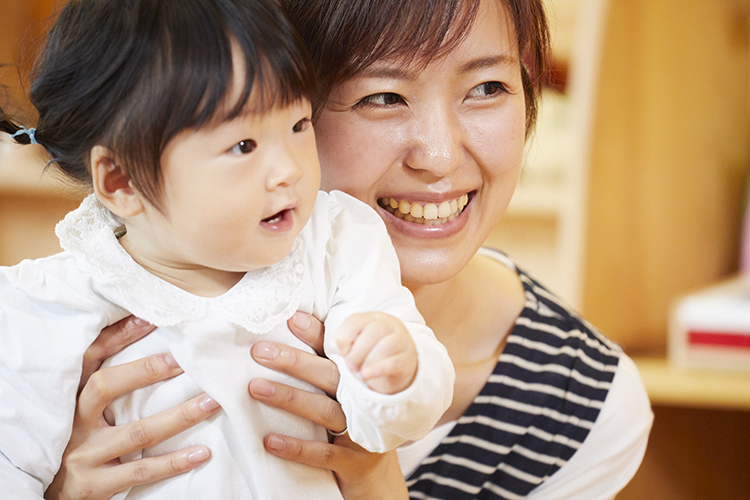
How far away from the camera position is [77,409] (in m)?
0.80

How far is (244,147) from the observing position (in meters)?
0.68

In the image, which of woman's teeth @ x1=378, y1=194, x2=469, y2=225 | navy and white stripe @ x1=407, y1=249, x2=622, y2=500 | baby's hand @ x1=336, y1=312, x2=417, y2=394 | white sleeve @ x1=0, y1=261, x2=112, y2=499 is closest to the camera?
baby's hand @ x1=336, y1=312, x2=417, y2=394

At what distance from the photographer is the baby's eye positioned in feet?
2.22

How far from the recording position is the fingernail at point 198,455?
766mm

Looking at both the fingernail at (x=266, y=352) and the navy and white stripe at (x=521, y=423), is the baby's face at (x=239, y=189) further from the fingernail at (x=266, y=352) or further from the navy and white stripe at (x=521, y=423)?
the navy and white stripe at (x=521, y=423)

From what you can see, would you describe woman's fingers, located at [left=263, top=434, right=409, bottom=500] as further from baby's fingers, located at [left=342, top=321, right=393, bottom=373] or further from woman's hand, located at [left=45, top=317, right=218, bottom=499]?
baby's fingers, located at [left=342, top=321, right=393, bottom=373]

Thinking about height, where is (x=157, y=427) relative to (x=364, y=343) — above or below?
below

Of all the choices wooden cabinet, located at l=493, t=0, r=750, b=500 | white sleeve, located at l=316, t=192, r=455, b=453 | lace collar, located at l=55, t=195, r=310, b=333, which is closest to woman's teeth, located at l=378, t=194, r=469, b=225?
white sleeve, located at l=316, t=192, r=455, b=453

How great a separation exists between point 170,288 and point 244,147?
0.64ft

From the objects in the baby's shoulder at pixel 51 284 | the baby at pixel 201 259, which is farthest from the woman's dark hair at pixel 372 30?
the baby's shoulder at pixel 51 284

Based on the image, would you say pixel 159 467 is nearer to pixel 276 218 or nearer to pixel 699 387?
pixel 276 218

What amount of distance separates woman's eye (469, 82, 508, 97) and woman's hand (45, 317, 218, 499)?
0.55 m

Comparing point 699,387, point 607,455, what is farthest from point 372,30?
point 699,387

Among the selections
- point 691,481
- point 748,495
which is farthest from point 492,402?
point 748,495
